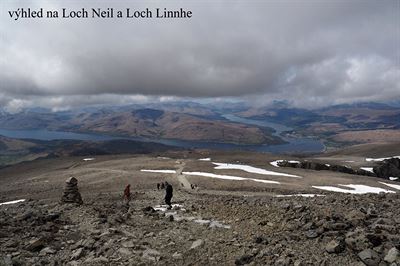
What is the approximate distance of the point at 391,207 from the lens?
72.6ft

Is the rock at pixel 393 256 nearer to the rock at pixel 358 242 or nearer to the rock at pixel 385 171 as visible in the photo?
the rock at pixel 358 242


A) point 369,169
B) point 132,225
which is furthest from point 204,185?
point 369,169

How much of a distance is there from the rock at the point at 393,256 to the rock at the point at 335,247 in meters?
1.76

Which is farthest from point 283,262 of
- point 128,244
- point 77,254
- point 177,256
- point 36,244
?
point 36,244

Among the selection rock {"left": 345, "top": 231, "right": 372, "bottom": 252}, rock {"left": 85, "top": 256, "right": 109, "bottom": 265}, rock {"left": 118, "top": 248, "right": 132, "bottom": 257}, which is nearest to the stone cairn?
rock {"left": 118, "top": 248, "right": 132, "bottom": 257}

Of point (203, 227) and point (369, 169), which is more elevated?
point (203, 227)

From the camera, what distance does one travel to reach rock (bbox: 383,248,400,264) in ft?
40.9

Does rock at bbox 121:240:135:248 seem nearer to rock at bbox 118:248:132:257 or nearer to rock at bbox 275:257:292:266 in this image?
rock at bbox 118:248:132:257

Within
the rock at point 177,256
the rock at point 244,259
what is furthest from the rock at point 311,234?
the rock at point 177,256

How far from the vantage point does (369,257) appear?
42.7 ft

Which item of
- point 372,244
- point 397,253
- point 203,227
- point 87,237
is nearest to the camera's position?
point 397,253

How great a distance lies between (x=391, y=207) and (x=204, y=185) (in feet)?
93.6

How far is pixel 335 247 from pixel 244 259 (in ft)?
11.8

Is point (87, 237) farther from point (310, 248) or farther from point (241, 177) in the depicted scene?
point (241, 177)
